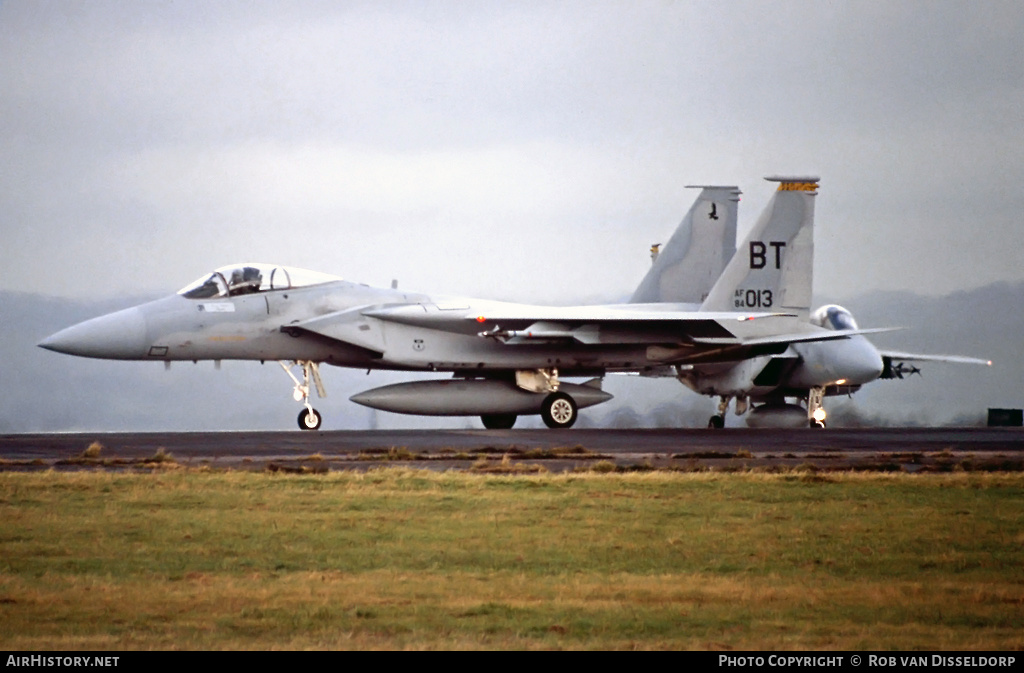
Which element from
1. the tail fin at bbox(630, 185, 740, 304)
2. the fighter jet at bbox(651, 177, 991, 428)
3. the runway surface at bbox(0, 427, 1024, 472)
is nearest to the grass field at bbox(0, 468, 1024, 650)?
the runway surface at bbox(0, 427, 1024, 472)

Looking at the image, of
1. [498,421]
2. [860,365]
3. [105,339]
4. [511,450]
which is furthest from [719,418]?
[105,339]

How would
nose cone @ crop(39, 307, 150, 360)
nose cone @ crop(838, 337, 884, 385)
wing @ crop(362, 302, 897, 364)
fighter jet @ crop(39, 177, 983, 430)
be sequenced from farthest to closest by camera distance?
nose cone @ crop(838, 337, 884, 385) → wing @ crop(362, 302, 897, 364) → fighter jet @ crop(39, 177, 983, 430) → nose cone @ crop(39, 307, 150, 360)

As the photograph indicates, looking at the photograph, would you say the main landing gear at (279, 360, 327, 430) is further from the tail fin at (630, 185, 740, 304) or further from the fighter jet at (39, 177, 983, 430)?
the tail fin at (630, 185, 740, 304)

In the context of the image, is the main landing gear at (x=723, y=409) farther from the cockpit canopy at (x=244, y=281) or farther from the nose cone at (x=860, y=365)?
the cockpit canopy at (x=244, y=281)

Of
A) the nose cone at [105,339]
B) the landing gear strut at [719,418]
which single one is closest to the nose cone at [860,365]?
the landing gear strut at [719,418]

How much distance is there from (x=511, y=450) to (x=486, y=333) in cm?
568

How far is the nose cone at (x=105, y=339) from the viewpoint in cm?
2303

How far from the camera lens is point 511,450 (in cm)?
1869

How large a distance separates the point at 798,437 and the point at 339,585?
582 inches

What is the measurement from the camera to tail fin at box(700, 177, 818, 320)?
26.5m

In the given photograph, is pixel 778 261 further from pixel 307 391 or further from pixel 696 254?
pixel 307 391

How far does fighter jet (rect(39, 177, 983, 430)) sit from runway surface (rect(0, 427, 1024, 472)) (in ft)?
4.65

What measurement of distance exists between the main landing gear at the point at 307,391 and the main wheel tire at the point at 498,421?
10.8 feet

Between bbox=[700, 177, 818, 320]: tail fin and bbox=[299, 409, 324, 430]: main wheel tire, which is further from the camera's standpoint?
bbox=[700, 177, 818, 320]: tail fin
